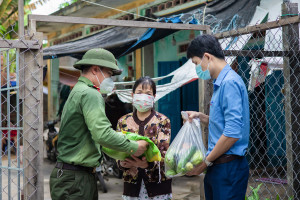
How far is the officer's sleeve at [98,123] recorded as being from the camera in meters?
2.35

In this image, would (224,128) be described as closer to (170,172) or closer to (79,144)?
(170,172)

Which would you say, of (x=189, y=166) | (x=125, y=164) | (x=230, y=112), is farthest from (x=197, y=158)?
(x=125, y=164)

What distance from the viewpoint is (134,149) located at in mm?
2580

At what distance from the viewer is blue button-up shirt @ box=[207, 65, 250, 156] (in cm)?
224

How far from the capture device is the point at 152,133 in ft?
10.5

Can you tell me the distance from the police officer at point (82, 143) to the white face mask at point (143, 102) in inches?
27.8

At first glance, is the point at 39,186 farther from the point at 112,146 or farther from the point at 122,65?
the point at 122,65

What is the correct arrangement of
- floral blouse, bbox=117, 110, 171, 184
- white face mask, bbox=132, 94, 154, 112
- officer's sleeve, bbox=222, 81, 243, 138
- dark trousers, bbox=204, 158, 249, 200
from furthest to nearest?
white face mask, bbox=132, 94, 154, 112
floral blouse, bbox=117, 110, 171, 184
dark trousers, bbox=204, 158, 249, 200
officer's sleeve, bbox=222, 81, 243, 138

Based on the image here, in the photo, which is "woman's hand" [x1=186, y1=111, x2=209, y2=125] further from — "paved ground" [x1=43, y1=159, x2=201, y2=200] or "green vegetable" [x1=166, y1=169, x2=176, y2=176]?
"paved ground" [x1=43, y1=159, x2=201, y2=200]

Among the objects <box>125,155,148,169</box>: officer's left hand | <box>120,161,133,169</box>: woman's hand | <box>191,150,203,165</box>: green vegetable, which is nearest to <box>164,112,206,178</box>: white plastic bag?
<box>191,150,203,165</box>: green vegetable

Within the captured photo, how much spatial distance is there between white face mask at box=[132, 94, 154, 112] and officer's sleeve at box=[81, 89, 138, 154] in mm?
835

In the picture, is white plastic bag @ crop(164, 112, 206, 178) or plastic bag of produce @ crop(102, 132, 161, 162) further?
plastic bag of produce @ crop(102, 132, 161, 162)

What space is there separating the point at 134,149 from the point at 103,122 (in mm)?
342

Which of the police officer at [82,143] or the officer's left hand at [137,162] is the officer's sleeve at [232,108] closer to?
the police officer at [82,143]
